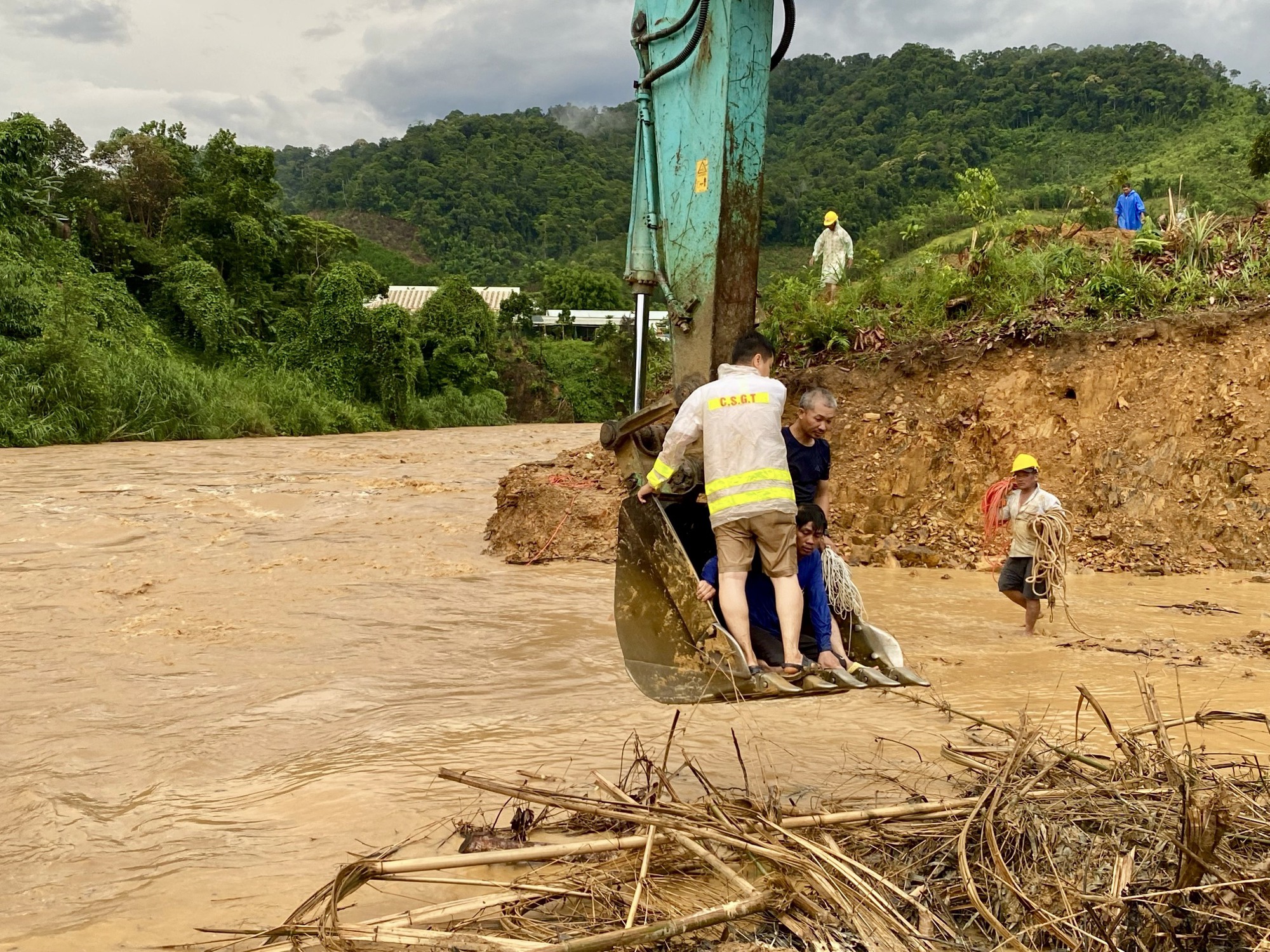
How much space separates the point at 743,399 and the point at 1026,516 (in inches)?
141

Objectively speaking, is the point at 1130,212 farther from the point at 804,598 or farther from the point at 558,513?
the point at 804,598

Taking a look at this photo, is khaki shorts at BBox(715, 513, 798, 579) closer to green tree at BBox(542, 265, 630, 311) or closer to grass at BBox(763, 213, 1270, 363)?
grass at BBox(763, 213, 1270, 363)

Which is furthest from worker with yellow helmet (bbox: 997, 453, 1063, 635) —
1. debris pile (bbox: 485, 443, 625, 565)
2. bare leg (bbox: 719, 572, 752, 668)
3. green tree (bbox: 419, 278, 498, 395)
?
green tree (bbox: 419, 278, 498, 395)

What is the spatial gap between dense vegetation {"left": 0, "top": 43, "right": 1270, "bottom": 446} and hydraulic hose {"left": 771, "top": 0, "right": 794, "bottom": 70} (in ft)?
20.3

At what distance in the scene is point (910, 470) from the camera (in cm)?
1086

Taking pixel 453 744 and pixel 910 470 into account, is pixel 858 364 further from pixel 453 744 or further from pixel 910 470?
pixel 453 744

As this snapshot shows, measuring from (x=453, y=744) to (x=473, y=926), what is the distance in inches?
96.7

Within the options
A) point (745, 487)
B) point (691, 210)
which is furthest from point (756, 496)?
point (691, 210)

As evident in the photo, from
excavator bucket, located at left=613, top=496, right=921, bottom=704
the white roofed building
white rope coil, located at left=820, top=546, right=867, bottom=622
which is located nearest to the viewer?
excavator bucket, located at left=613, top=496, right=921, bottom=704

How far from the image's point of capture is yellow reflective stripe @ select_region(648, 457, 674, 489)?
15.9ft

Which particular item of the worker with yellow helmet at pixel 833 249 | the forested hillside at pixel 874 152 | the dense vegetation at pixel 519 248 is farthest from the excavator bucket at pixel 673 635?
the forested hillside at pixel 874 152

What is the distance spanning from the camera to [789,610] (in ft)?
15.9

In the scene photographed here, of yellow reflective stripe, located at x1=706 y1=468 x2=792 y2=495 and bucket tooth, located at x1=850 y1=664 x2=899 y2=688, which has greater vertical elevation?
yellow reflective stripe, located at x1=706 y1=468 x2=792 y2=495

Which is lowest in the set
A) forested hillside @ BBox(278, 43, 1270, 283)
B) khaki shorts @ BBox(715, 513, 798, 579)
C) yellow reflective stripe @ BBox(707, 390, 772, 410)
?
khaki shorts @ BBox(715, 513, 798, 579)
